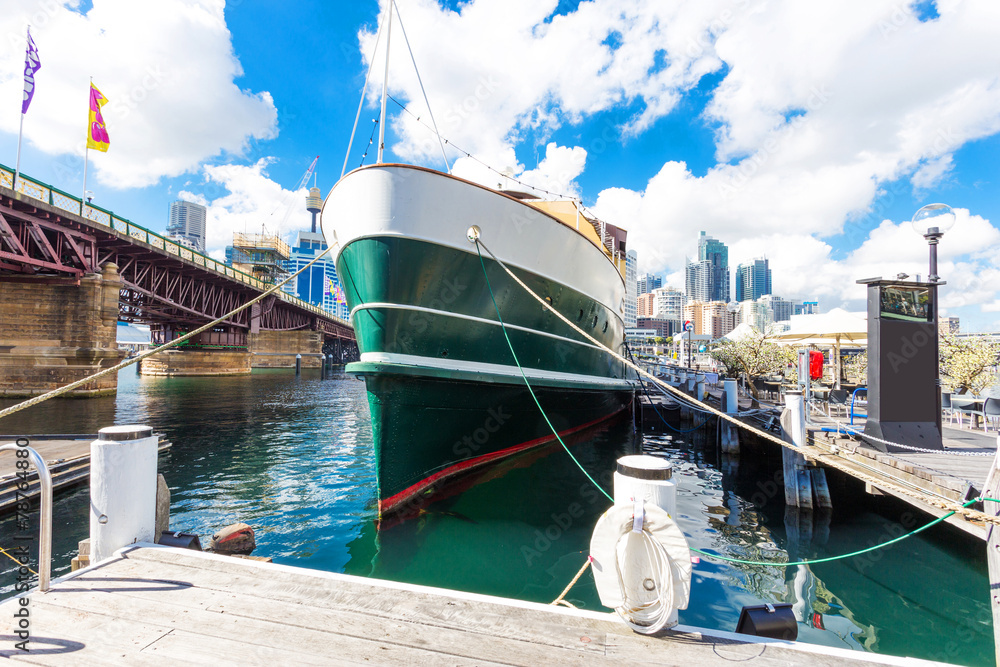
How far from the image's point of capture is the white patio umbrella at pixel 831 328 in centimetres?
1203

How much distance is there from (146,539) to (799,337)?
1519 centimetres

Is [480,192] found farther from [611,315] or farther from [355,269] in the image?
[611,315]

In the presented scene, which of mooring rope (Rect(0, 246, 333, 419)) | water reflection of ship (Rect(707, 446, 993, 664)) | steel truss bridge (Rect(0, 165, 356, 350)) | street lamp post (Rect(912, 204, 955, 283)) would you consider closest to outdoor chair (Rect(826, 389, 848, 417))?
water reflection of ship (Rect(707, 446, 993, 664))

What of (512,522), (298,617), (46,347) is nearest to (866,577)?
(512,522)

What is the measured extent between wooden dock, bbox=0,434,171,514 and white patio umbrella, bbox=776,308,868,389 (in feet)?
53.5

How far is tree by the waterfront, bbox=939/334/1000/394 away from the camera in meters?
12.3

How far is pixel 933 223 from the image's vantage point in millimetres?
5711

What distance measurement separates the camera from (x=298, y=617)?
237 centimetres

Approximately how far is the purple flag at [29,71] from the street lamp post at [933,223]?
89.4 ft

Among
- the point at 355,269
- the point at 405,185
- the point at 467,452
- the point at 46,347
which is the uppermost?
the point at 405,185

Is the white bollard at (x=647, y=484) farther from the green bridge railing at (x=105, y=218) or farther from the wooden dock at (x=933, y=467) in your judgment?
the green bridge railing at (x=105, y=218)

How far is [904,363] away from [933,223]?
6.04 feet

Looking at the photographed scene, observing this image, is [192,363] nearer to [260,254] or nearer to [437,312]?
[260,254]

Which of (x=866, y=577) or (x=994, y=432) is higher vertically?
(x=994, y=432)
